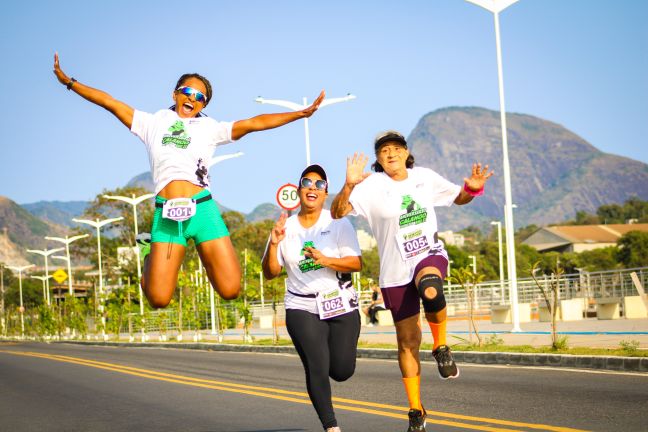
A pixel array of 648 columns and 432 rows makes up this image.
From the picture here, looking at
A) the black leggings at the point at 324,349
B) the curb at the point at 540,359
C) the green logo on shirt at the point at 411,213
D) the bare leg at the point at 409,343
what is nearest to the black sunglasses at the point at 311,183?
the green logo on shirt at the point at 411,213

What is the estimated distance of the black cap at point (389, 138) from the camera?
870 centimetres

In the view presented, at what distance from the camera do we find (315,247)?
868 centimetres

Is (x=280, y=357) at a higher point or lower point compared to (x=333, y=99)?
lower

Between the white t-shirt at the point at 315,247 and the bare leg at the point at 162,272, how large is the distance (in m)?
1.02

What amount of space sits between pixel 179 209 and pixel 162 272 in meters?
0.50

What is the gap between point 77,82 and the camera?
8.40 metres

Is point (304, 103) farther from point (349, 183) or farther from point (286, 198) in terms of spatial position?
point (349, 183)

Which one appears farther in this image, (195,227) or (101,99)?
(101,99)

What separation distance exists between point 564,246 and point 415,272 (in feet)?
541

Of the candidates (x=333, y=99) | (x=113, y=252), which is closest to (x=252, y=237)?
(x=113, y=252)

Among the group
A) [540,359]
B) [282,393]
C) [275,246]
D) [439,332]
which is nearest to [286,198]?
[540,359]

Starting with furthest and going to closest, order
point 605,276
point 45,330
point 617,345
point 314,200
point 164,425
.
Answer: point 45,330, point 605,276, point 617,345, point 164,425, point 314,200

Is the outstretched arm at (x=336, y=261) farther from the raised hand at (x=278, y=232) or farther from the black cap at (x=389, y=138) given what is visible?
the black cap at (x=389, y=138)

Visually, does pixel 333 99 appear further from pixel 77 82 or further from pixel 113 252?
pixel 113 252
